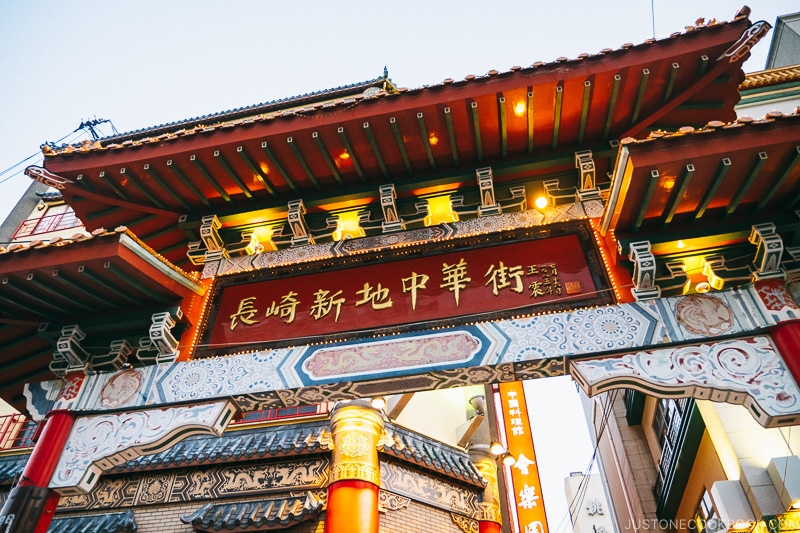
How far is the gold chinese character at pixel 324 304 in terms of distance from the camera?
18.6ft

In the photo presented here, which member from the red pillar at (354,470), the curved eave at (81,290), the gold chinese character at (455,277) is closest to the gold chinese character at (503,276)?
the gold chinese character at (455,277)

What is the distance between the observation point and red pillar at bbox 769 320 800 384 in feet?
13.4

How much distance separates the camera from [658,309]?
15.3ft

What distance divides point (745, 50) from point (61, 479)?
8.03 m

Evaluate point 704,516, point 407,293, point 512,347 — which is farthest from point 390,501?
point 704,516

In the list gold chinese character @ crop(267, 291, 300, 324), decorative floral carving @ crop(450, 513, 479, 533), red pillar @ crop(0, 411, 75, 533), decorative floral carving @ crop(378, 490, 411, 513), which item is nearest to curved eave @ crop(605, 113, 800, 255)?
gold chinese character @ crop(267, 291, 300, 324)

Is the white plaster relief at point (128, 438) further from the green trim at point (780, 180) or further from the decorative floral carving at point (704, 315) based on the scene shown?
the green trim at point (780, 180)

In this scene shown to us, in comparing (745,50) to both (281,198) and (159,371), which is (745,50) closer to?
(281,198)

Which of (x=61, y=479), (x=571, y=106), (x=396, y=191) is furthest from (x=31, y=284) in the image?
(x=571, y=106)

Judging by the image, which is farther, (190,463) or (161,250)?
(190,463)

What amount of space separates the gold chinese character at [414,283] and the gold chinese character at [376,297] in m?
0.23

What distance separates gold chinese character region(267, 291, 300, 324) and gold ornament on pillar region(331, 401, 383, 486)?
300 centimetres

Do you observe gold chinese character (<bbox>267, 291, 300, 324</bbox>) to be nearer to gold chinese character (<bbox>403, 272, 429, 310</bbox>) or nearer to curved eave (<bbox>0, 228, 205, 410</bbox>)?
curved eave (<bbox>0, 228, 205, 410</bbox>)

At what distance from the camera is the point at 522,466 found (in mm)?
10383
